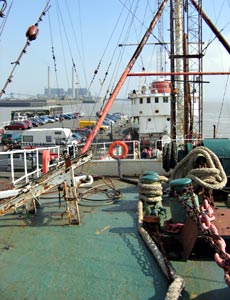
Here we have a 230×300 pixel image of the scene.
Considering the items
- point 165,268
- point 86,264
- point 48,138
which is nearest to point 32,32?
point 86,264

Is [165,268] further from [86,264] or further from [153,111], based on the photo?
[153,111]

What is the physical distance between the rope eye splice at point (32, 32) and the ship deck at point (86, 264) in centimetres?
390

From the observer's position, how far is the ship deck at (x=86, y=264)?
4766 mm

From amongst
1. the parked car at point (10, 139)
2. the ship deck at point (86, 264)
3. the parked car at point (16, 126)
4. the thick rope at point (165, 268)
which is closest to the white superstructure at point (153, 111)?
the parked car at point (10, 139)

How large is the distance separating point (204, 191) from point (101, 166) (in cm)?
542

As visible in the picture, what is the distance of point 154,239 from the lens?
6.36 meters

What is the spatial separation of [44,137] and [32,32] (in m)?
22.9

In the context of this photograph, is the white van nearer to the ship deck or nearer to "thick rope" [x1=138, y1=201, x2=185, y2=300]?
the ship deck

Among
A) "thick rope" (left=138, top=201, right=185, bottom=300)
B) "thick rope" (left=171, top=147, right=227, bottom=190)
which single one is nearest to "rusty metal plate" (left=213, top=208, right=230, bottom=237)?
"thick rope" (left=138, top=201, right=185, bottom=300)

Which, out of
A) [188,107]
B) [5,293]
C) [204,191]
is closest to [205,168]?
[204,191]

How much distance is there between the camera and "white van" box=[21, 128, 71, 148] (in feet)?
97.7

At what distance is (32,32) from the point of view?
7859mm

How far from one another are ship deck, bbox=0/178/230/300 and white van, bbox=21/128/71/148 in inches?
867

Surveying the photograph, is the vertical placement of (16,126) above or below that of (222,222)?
above
